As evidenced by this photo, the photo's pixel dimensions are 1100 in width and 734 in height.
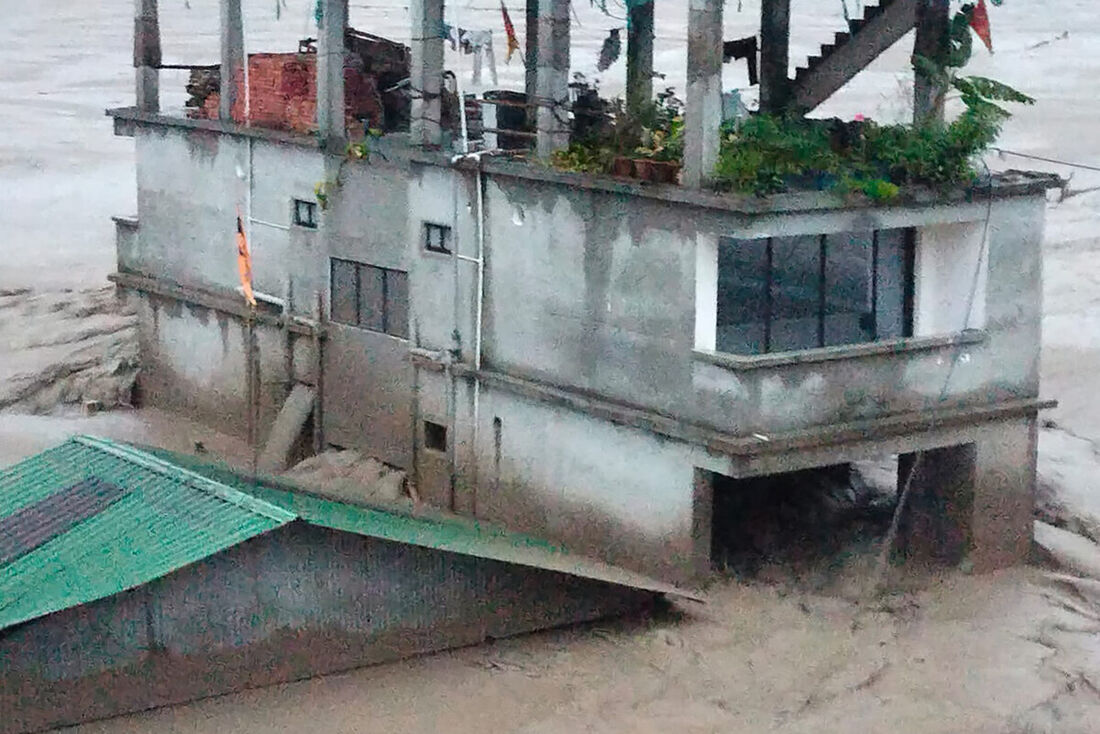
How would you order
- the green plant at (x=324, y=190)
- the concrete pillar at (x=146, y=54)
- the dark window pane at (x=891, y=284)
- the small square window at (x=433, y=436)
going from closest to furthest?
the dark window pane at (x=891, y=284), the small square window at (x=433, y=436), the green plant at (x=324, y=190), the concrete pillar at (x=146, y=54)

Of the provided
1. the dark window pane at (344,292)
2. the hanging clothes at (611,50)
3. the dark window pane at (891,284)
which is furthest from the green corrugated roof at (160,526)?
the hanging clothes at (611,50)

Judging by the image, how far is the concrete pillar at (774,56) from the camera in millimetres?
20359

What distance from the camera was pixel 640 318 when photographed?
17594 millimetres

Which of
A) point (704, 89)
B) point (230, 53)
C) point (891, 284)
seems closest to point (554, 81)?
point (704, 89)

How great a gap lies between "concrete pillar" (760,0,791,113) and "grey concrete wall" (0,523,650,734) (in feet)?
19.5

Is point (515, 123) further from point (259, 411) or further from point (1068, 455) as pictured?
point (1068, 455)

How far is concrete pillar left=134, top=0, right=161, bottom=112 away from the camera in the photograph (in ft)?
78.6

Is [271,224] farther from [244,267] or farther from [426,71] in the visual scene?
[426,71]

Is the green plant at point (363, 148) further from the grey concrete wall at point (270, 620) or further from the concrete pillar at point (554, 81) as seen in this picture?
the grey concrete wall at point (270, 620)

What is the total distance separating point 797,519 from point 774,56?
4.91 m

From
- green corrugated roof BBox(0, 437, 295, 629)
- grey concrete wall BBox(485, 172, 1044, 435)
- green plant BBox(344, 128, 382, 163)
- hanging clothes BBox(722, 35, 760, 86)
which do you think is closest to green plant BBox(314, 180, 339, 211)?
green plant BBox(344, 128, 382, 163)

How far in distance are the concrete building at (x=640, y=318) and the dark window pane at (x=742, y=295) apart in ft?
0.10

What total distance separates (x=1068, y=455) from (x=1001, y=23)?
1299 inches

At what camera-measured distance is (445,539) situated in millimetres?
16688
